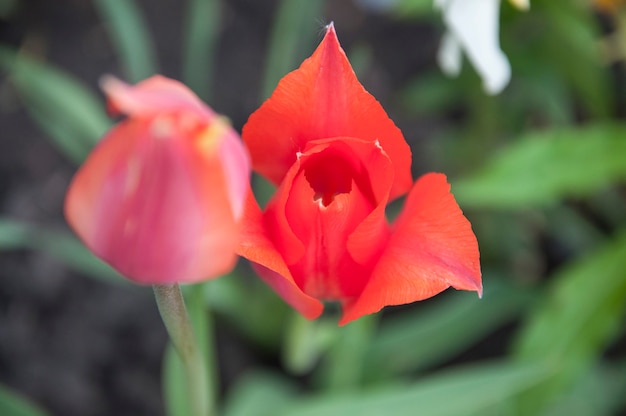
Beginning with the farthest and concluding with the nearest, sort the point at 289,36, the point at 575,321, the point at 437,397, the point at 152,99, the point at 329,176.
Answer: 1. the point at 289,36
2. the point at 575,321
3. the point at 437,397
4. the point at 329,176
5. the point at 152,99

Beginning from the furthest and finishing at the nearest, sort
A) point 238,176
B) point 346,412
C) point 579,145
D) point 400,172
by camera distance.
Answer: point 579,145
point 346,412
point 400,172
point 238,176

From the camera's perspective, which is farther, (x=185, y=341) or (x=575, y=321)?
(x=575, y=321)

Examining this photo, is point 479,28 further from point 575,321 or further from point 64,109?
point 64,109

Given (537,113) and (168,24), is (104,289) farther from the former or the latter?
(537,113)

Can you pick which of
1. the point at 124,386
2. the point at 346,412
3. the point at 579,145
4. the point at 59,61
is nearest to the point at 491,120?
the point at 579,145

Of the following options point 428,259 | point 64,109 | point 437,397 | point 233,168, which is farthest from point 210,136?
point 64,109
